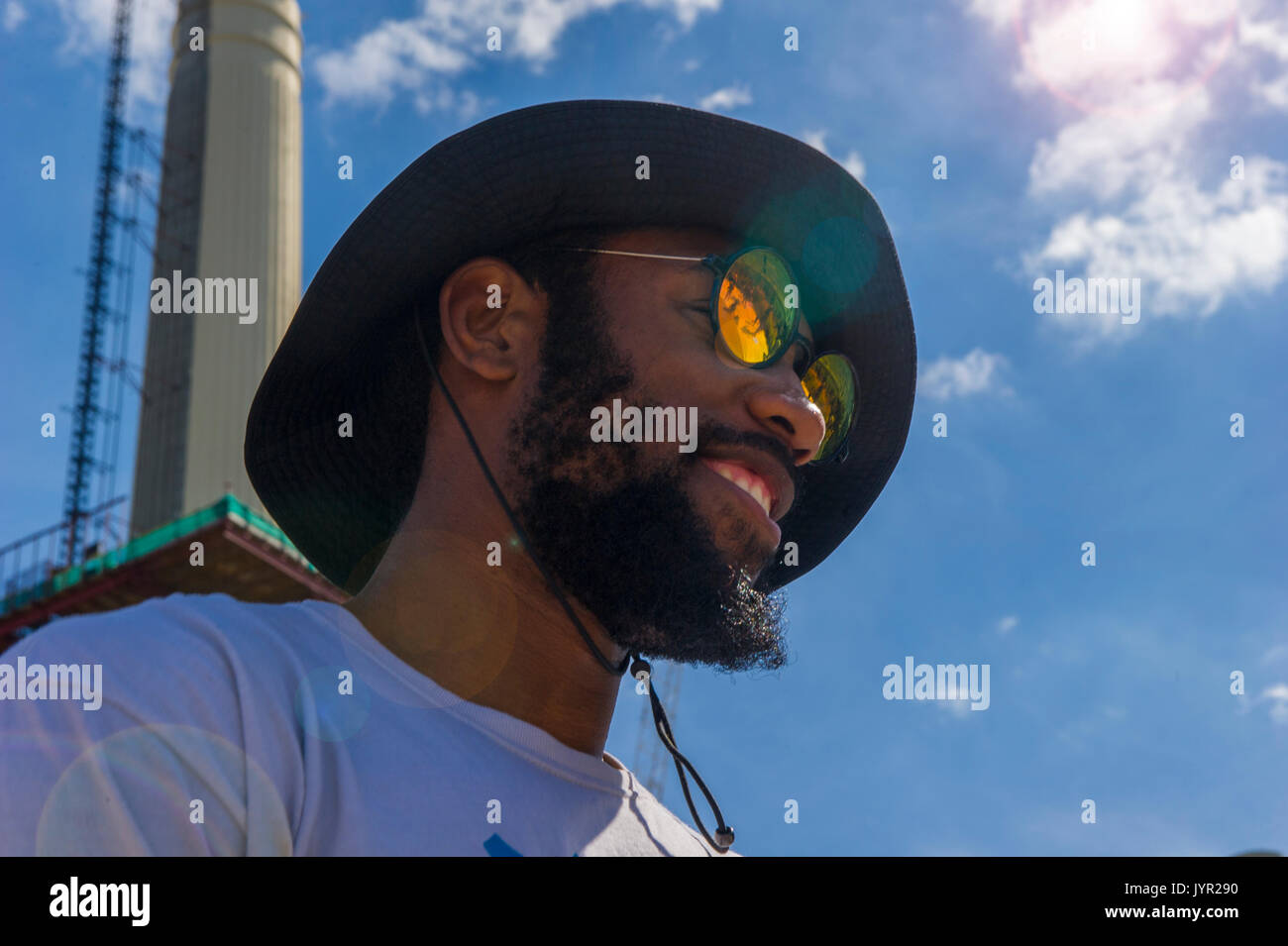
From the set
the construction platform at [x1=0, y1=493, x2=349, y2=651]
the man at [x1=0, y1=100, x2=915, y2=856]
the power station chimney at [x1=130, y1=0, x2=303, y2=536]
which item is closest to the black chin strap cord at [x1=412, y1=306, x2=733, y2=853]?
the man at [x1=0, y1=100, x2=915, y2=856]

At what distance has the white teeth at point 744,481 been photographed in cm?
325

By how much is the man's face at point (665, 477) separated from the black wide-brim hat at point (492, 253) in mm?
344

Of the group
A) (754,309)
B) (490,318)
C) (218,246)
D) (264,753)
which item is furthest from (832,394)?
(218,246)

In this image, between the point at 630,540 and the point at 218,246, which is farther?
the point at 218,246

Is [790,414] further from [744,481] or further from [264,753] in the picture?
[264,753]

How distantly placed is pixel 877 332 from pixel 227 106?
1328 inches

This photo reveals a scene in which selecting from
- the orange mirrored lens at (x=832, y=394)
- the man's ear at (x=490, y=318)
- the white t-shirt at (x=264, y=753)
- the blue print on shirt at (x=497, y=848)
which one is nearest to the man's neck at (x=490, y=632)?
the white t-shirt at (x=264, y=753)

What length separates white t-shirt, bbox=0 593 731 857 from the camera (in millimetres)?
2021

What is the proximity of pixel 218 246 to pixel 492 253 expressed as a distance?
31056 mm

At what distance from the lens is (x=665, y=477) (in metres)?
3.20

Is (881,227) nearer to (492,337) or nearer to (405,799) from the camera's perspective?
(492,337)
